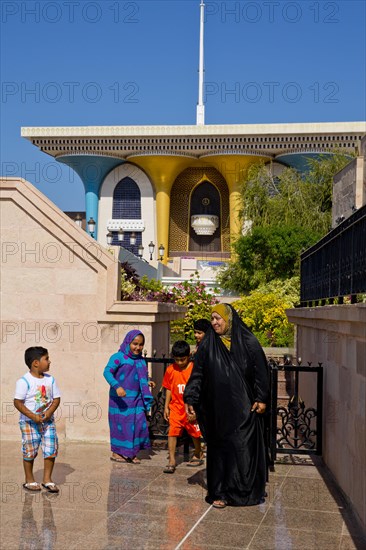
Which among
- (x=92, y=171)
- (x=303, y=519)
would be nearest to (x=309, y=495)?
(x=303, y=519)

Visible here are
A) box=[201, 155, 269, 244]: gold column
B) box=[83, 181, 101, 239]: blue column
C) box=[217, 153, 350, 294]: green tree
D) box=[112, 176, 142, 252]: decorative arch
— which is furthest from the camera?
box=[112, 176, 142, 252]: decorative arch

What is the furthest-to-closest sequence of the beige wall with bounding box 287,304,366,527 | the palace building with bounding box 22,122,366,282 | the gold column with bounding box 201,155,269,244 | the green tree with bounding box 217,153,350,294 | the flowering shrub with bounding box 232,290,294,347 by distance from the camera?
the gold column with bounding box 201,155,269,244
the palace building with bounding box 22,122,366,282
the green tree with bounding box 217,153,350,294
the flowering shrub with bounding box 232,290,294,347
the beige wall with bounding box 287,304,366,527

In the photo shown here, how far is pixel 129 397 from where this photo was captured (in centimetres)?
806

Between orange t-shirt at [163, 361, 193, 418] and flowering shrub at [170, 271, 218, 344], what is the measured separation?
1047 centimetres

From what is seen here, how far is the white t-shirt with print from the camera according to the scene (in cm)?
658

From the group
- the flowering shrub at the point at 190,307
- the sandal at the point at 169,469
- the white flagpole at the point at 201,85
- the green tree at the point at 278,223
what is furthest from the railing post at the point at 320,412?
the white flagpole at the point at 201,85

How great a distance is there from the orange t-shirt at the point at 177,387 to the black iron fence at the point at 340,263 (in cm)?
185

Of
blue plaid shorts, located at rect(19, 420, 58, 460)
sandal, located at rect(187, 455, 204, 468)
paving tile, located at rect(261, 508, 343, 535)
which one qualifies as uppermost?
blue plaid shorts, located at rect(19, 420, 58, 460)

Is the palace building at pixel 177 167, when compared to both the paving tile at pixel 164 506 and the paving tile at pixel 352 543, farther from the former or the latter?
the paving tile at pixel 352 543

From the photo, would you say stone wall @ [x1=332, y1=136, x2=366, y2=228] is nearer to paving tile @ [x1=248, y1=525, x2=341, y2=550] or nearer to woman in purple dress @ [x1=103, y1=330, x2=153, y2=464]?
woman in purple dress @ [x1=103, y1=330, x2=153, y2=464]

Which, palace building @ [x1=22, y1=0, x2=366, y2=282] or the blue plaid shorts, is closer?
the blue plaid shorts

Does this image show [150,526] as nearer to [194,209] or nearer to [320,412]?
[320,412]

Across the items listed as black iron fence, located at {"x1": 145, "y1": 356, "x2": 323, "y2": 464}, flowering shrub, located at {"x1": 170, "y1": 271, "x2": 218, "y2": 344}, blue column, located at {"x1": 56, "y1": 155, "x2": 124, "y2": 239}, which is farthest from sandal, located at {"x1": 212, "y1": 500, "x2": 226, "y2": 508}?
blue column, located at {"x1": 56, "y1": 155, "x2": 124, "y2": 239}

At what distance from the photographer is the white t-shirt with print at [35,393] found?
658 cm
